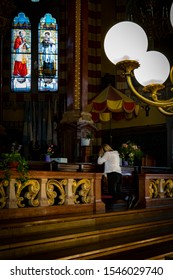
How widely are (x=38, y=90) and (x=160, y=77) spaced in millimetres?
13511

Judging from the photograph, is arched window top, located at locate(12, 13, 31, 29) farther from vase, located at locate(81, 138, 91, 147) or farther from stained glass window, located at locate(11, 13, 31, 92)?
vase, located at locate(81, 138, 91, 147)

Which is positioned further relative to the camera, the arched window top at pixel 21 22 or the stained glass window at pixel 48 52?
the arched window top at pixel 21 22

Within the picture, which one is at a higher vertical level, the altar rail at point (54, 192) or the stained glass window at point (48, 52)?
the stained glass window at point (48, 52)

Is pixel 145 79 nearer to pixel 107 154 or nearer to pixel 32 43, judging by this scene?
pixel 107 154

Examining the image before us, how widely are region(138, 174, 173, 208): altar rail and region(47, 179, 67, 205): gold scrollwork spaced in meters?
2.13

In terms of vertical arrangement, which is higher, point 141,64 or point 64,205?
point 141,64

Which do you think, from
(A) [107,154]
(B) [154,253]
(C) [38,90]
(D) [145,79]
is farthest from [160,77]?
(C) [38,90]

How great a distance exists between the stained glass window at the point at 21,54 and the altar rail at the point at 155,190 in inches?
407

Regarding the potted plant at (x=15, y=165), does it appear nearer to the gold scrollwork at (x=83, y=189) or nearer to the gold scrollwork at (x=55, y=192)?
the gold scrollwork at (x=55, y=192)

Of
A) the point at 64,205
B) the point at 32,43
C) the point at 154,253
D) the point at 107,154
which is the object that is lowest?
the point at 154,253

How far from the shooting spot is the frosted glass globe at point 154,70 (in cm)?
473

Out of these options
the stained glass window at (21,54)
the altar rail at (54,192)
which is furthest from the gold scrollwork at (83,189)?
the stained glass window at (21,54)

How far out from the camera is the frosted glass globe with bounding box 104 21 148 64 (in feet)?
14.0

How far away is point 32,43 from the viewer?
730 inches
